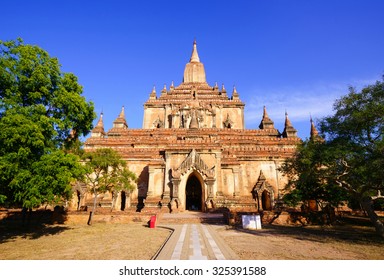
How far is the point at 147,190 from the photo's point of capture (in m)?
26.2

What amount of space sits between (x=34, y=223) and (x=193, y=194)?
15.6 metres

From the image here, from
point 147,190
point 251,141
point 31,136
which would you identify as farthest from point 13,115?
point 251,141

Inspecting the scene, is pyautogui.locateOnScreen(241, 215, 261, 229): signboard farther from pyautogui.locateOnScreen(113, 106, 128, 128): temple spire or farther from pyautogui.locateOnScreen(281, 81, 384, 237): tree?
pyautogui.locateOnScreen(113, 106, 128, 128): temple spire

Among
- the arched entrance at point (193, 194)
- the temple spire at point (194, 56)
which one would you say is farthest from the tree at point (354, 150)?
the temple spire at point (194, 56)

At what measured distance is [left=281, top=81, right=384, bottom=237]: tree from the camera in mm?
11156

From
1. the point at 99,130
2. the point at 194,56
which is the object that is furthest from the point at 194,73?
the point at 99,130

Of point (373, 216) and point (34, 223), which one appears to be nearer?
point (373, 216)

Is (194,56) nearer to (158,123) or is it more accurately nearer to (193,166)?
(158,123)

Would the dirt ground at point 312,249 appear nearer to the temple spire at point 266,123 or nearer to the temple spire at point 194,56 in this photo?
the temple spire at point 266,123

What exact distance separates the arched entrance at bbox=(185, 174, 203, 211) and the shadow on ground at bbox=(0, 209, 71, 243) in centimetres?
1317

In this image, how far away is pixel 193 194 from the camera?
2673 cm

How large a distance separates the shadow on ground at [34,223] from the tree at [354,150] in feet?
56.8
